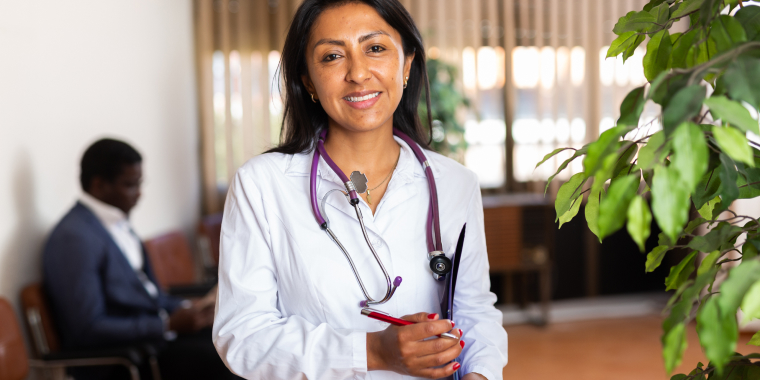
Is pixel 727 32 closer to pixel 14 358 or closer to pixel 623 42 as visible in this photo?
pixel 623 42

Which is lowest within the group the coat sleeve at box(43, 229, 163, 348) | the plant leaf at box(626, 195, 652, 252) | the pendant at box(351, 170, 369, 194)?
the coat sleeve at box(43, 229, 163, 348)

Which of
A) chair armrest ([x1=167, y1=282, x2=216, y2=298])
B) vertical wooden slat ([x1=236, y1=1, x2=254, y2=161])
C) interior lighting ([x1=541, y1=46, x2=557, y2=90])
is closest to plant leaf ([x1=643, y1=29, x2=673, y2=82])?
chair armrest ([x1=167, y1=282, x2=216, y2=298])

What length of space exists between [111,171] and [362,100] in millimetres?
1546

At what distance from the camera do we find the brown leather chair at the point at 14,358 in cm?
175

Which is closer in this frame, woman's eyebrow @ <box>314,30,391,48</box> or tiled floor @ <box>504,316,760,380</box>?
woman's eyebrow @ <box>314,30,391,48</box>

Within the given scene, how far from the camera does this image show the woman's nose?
43.3 inches

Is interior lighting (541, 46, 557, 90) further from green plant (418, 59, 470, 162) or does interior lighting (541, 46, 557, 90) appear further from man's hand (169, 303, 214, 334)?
man's hand (169, 303, 214, 334)

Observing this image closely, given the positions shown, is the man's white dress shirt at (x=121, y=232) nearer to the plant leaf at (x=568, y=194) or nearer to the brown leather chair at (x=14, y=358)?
the brown leather chair at (x=14, y=358)

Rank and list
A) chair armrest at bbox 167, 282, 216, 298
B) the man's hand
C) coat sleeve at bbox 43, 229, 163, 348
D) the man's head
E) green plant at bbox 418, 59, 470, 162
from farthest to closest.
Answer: green plant at bbox 418, 59, 470, 162, chair armrest at bbox 167, 282, 216, 298, the man's hand, the man's head, coat sleeve at bbox 43, 229, 163, 348

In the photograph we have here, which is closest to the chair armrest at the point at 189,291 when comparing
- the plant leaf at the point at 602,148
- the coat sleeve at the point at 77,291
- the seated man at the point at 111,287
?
the seated man at the point at 111,287

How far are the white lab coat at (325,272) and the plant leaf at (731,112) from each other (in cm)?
71

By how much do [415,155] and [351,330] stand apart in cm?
41

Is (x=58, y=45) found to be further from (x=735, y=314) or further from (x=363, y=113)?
(x=735, y=314)

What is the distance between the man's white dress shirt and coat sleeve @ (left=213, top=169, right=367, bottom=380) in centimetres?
138
